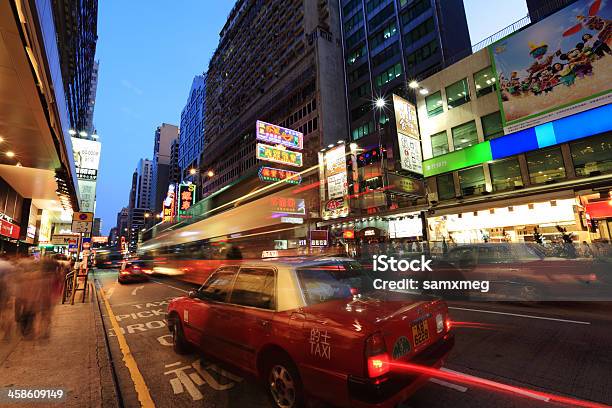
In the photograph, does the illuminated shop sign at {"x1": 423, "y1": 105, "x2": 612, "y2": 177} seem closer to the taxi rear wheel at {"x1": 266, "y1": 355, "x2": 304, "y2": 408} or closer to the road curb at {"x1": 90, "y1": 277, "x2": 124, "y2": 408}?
the taxi rear wheel at {"x1": 266, "y1": 355, "x2": 304, "y2": 408}

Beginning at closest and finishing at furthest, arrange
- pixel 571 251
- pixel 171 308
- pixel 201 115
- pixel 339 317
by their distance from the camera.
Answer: pixel 339 317
pixel 171 308
pixel 571 251
pixel 201 115

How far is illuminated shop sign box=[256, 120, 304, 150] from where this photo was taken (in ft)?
72.3

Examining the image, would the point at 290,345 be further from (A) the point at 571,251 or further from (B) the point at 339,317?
(A) the point at 571,251

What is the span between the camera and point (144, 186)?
187375mm

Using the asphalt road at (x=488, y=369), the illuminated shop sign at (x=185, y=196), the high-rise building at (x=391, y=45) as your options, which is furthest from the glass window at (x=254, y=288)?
the illuminated shop sign at (x=185, y=196)

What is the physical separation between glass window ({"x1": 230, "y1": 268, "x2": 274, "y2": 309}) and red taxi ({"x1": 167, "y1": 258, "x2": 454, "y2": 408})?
0.01 metres

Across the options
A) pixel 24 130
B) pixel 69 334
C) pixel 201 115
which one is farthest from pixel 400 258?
pixel 201 115

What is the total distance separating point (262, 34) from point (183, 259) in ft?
212

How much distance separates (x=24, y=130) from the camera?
806 cm

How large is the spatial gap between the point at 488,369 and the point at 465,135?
68.6ft

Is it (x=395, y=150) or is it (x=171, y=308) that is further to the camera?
(x=395, y=150)

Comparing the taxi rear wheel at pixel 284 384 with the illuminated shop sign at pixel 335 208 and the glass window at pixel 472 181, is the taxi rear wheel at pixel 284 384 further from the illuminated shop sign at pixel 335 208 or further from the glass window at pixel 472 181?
the illuminated shop sign at pixel 335 208

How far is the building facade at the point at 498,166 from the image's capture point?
15.5 meters

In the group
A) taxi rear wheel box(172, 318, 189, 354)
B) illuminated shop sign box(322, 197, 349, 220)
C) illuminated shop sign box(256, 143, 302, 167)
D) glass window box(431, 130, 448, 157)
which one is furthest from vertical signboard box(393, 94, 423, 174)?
taxi rear wheel box(172, 318, 189, 354)
